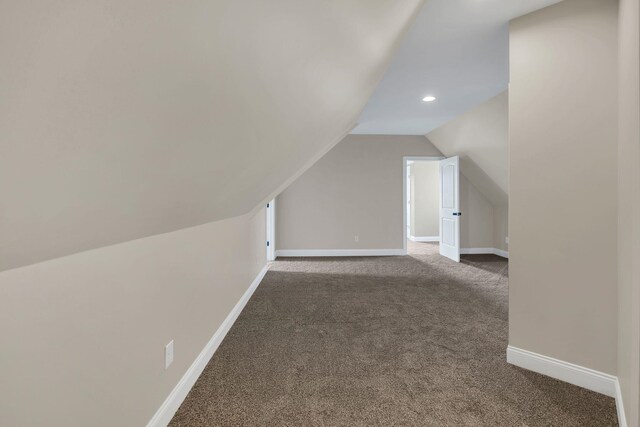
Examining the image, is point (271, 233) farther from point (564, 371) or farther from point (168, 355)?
point (564, 371)

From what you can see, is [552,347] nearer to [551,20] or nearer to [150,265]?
[551,20]

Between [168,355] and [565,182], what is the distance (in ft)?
7.57

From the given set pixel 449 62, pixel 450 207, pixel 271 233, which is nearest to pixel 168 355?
pixel 449 62

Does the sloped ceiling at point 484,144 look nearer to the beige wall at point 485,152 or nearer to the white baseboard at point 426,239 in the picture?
the beige wall at point 485,152

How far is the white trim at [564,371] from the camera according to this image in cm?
171

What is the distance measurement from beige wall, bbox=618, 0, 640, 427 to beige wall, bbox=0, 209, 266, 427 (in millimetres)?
1782

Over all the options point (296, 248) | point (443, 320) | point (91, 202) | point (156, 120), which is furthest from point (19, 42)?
point (296, 248)

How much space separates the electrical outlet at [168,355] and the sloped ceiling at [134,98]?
56cm

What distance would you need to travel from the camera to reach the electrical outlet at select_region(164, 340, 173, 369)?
4.79 feet

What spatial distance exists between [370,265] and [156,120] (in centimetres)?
468

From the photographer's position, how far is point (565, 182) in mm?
1824

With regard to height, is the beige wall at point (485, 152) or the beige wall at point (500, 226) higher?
the beige wall at point (485, 152)

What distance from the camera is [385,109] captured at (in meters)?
4.35

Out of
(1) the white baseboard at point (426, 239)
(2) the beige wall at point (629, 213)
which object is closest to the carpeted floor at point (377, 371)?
(2) the beige wall at point (629, 213)
